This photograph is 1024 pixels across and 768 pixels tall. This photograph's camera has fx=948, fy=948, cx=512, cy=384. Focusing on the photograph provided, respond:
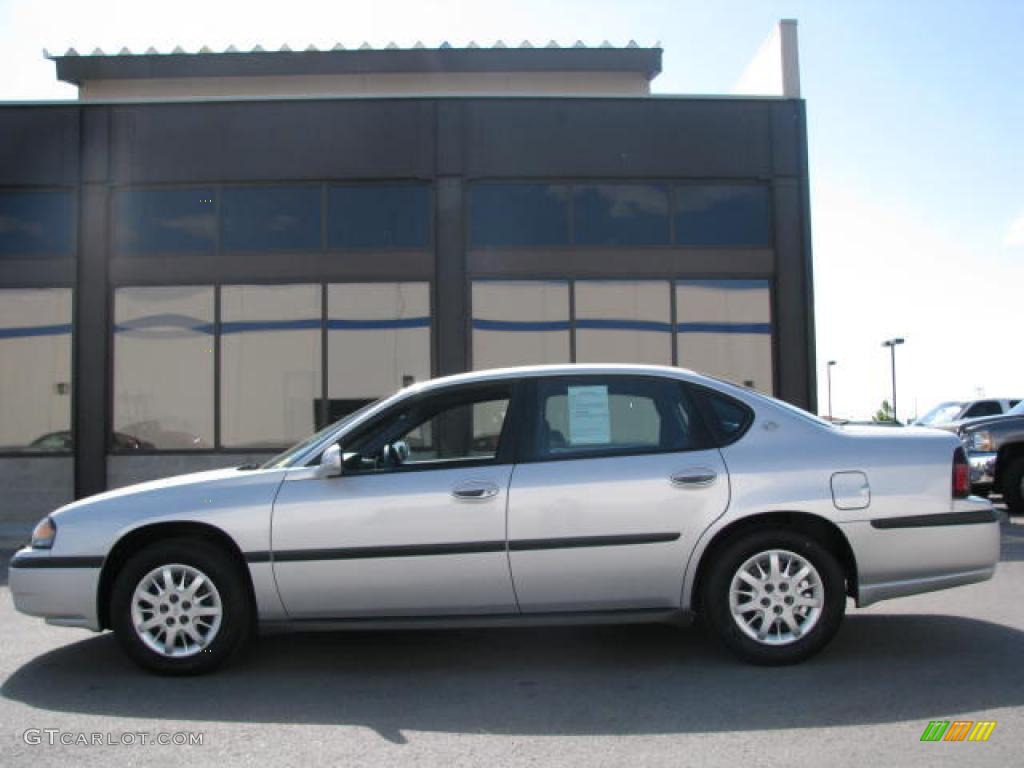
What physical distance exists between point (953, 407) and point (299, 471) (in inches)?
568

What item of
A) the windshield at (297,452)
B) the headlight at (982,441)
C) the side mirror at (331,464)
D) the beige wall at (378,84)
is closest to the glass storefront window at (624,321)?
the beige wall at (378,84)

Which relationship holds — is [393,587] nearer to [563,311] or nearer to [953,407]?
[563,311]

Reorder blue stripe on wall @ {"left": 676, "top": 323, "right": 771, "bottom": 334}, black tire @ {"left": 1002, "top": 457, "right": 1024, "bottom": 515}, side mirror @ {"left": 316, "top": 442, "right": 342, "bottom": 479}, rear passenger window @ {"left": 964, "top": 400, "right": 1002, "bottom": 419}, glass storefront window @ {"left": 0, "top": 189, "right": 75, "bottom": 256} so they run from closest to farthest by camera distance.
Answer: side mirror @ {"left": 316, "top": 442, "right": 342, "bottom": 479}
black tire @ {"left": 1002, "top": 457, "right": 1024, "bottom": 515}
glass storefront window @ {"left": 0, "top": 189, "right": 75, "bottom": 256}
blue stripe on wall @ {"left": 676, "top": 323, "right": 771, "bottom": 334}
rear passenger window @ {"left": 964, "top": 400, "right": 1002, "bottom": 419}

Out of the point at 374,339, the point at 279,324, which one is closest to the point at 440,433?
the point at 374,339

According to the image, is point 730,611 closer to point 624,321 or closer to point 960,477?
point 960,477

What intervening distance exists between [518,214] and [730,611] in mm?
9582

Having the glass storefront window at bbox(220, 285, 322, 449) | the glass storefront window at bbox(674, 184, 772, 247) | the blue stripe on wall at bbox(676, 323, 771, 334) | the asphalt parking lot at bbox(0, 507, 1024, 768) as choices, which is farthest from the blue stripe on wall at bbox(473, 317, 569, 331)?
the asphalt parking lot at bbox(0, 507, 1024, 768)

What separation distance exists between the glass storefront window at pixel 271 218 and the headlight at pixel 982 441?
30.5ft

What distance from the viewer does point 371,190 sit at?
1370cm

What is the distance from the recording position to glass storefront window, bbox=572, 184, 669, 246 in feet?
45.0

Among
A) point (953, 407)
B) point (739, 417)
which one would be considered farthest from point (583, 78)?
point (739, 417)

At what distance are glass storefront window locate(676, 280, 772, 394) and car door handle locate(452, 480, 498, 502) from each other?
9366mm

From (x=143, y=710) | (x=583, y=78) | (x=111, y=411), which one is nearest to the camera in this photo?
(x=143, y=710)

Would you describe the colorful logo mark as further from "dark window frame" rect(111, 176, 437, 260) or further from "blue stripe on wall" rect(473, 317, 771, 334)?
"dark window frame" rect(111, 176, 437, 260)
